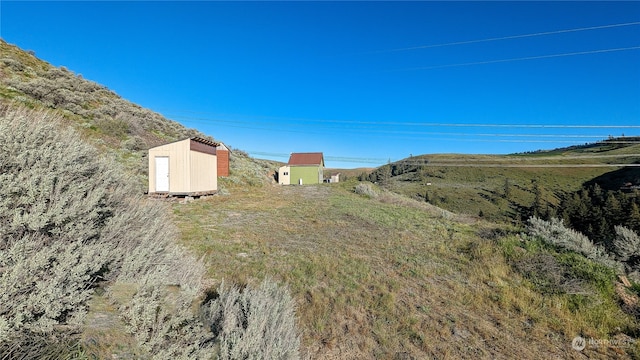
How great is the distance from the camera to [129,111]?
23969 millimetres

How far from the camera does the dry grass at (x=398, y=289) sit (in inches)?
Answer: 162

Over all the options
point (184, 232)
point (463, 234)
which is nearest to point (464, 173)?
point (463, 234)

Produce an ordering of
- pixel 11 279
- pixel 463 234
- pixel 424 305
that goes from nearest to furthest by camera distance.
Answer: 1. pixel 11 279
2. pixel 424 305
3. pixel 463 234

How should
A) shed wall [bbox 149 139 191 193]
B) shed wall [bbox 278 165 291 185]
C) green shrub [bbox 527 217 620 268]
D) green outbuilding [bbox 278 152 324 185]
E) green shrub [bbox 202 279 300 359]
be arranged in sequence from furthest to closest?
green outbuilding [bbox 278 152 324 185], shed wall [bbox 278 165 291 185], shed wall [bbox 149 139 191 193], green shrub [bbox 527 217 620 268], green shrub [bbox 202 279 300 359]

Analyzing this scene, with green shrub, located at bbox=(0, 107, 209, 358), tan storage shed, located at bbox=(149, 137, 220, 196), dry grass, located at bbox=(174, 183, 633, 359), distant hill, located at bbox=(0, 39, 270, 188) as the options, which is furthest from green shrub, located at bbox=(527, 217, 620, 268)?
distant hill, located at bbox=(0, 39, 270, 188)

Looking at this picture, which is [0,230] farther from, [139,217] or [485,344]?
[485,344]

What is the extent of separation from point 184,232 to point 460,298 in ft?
25.7

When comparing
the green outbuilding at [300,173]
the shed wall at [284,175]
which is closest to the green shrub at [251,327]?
the shed wall at [284,175]

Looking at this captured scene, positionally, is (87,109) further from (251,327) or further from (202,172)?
(251,327)

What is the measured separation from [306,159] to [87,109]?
22.9 meters

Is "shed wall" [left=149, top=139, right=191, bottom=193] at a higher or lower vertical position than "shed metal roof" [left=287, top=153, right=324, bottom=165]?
lower

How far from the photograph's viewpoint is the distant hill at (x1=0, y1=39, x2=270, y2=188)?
15727 millimetres

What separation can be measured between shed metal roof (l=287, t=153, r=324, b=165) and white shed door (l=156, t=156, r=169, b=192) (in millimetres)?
23679

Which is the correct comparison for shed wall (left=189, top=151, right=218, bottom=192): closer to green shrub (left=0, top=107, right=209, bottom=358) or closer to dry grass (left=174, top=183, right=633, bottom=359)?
dry grass (left=174, top=183, right=633, bottom=359)
